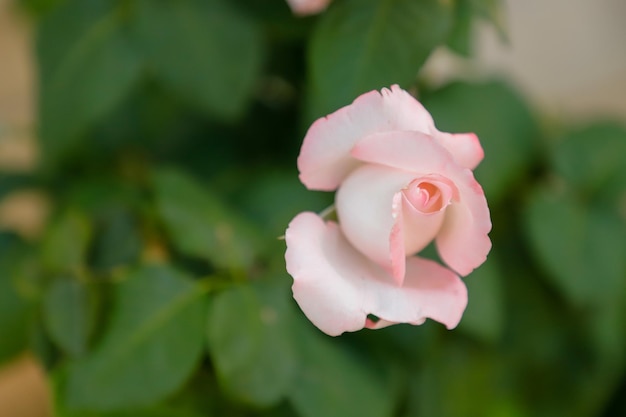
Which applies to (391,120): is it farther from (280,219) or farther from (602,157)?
(602,157)

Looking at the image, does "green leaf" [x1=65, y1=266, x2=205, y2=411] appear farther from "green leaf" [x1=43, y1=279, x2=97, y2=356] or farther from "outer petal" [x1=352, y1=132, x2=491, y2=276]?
"outer petal" [x1=352, y1=132, x2=491, y2=276]

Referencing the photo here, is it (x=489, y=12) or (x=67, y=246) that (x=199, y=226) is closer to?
(x=67, y=246)

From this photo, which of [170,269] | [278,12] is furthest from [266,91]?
[170,269]

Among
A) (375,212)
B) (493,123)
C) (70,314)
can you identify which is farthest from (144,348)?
(493,123)

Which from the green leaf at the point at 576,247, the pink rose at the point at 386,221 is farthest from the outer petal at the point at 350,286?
the green leaf at the point at 576,247

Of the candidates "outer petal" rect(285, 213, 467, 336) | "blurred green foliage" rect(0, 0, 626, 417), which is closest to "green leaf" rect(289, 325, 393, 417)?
"blurred green foliage" rect(0, 0, 626, 417)

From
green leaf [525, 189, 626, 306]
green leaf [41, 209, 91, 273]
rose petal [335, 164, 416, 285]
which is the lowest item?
green leaf [525, 189, 626, 306]
